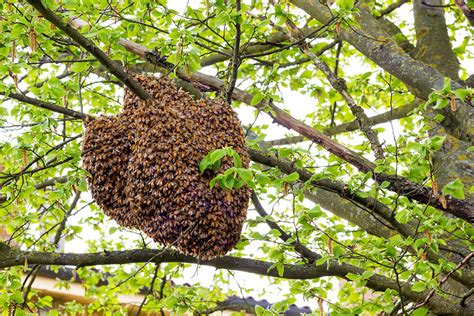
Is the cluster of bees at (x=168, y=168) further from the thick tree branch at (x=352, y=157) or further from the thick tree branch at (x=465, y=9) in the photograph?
the thick tree branch at (x=465, y=9)

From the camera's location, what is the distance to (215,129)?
10.9 feet

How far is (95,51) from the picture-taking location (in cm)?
302

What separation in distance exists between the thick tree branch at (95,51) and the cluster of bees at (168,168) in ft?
0.33

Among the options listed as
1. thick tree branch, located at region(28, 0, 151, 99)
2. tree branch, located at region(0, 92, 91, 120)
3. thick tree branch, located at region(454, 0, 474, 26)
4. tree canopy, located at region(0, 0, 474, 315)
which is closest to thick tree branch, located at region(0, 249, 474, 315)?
tree canopy, located at region(0, 0, 474, 315)

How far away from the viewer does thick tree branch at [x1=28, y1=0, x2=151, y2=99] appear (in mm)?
2787

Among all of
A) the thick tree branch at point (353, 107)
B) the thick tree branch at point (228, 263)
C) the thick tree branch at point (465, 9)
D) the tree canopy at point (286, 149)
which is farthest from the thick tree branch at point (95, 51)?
the thick tree branch at point (465, 9)

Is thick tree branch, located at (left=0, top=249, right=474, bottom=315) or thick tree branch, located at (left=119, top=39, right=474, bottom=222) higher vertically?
thick tree branch, located at (left=119, top=39, right=474, bottom=222)

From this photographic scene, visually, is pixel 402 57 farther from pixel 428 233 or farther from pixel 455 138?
pixel 428 233

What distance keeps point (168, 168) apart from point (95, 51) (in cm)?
62

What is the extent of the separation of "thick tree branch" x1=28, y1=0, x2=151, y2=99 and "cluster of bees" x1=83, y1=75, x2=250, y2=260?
101 mm

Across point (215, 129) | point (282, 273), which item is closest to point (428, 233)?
point (282, 273)

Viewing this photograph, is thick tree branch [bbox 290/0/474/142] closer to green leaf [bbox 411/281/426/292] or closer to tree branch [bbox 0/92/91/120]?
green leaf [bbox 411/281/426/292]

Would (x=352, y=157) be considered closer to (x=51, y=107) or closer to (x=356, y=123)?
(x=51, y=107)

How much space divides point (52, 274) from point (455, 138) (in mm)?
5297
